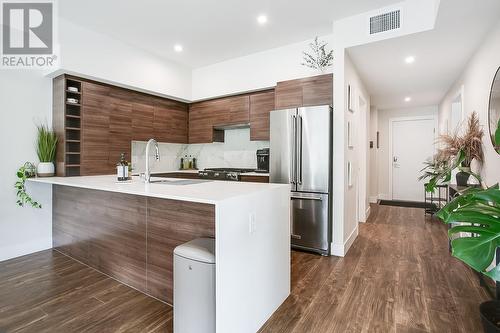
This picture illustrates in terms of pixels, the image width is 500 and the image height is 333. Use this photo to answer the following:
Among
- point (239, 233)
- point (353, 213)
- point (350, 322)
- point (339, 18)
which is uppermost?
point (339, 18)

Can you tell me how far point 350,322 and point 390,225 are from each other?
3.17 metres

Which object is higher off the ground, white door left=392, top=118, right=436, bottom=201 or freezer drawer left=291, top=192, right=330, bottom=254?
white door left=392, top=118, right=436, bottom=201

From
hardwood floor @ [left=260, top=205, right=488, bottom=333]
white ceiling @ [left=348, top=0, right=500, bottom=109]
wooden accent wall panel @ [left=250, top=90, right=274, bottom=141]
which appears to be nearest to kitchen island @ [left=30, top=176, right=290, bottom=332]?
hardwood floor @ [left=260, top=205, right=488, bottom=333]

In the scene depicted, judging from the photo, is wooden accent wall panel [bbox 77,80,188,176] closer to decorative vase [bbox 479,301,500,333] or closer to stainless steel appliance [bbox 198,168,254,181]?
stainless steel appliance [bbox 198,168,254,181]

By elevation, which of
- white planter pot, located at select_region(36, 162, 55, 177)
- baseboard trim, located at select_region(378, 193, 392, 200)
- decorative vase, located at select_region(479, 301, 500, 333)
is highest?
white planter pot, located at select_region(36, 162, 55, 177)

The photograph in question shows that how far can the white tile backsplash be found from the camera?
15.1 ft

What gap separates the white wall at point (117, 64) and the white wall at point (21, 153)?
0.51 m

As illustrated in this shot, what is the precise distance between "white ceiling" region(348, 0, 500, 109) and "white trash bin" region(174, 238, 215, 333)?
290 cm

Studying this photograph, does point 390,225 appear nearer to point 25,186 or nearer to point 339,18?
point 339,18

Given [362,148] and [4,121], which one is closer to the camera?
[4,121]

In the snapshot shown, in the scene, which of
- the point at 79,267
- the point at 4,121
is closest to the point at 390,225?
the point at 79,267

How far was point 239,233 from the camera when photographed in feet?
5.15

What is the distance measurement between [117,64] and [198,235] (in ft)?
10.3

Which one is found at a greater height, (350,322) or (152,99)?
(152,99)
